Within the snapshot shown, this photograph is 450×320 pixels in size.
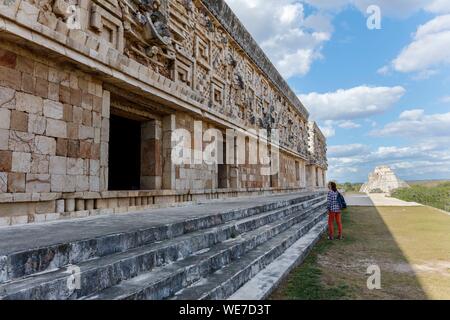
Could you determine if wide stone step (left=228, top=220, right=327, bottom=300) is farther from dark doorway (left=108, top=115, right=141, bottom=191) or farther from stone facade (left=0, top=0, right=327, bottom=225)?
dark doorway (left=108, top=115, right=141, bottom=191)

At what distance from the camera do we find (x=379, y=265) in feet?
13.0

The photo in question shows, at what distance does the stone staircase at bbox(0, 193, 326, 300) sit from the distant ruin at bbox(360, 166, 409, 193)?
31379 millimetres

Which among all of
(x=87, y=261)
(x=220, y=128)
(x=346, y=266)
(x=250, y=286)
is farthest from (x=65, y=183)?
(x=220, y=128)

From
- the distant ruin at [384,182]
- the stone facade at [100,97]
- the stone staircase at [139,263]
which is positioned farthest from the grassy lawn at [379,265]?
the distant ruin at [384,182]

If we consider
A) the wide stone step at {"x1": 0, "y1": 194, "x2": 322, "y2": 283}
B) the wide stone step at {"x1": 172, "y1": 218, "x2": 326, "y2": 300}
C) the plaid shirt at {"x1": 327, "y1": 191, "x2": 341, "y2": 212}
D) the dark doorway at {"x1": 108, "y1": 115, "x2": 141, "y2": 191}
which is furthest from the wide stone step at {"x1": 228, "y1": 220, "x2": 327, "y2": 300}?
the dark doorway at {"x1": 108, "y1": 115, "x2": 141, "y2": 191}

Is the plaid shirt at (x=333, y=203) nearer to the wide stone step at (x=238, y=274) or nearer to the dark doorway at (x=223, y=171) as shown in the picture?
the wide stone step at (x=238, y=274)

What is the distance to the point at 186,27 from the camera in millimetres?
7172

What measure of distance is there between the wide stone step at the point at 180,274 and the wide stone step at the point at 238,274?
0.06 metres

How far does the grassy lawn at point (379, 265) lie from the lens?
2834 millimetres

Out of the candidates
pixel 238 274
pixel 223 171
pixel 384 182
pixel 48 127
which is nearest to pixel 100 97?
pixel 48 127

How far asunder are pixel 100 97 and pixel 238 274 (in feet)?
11.2
